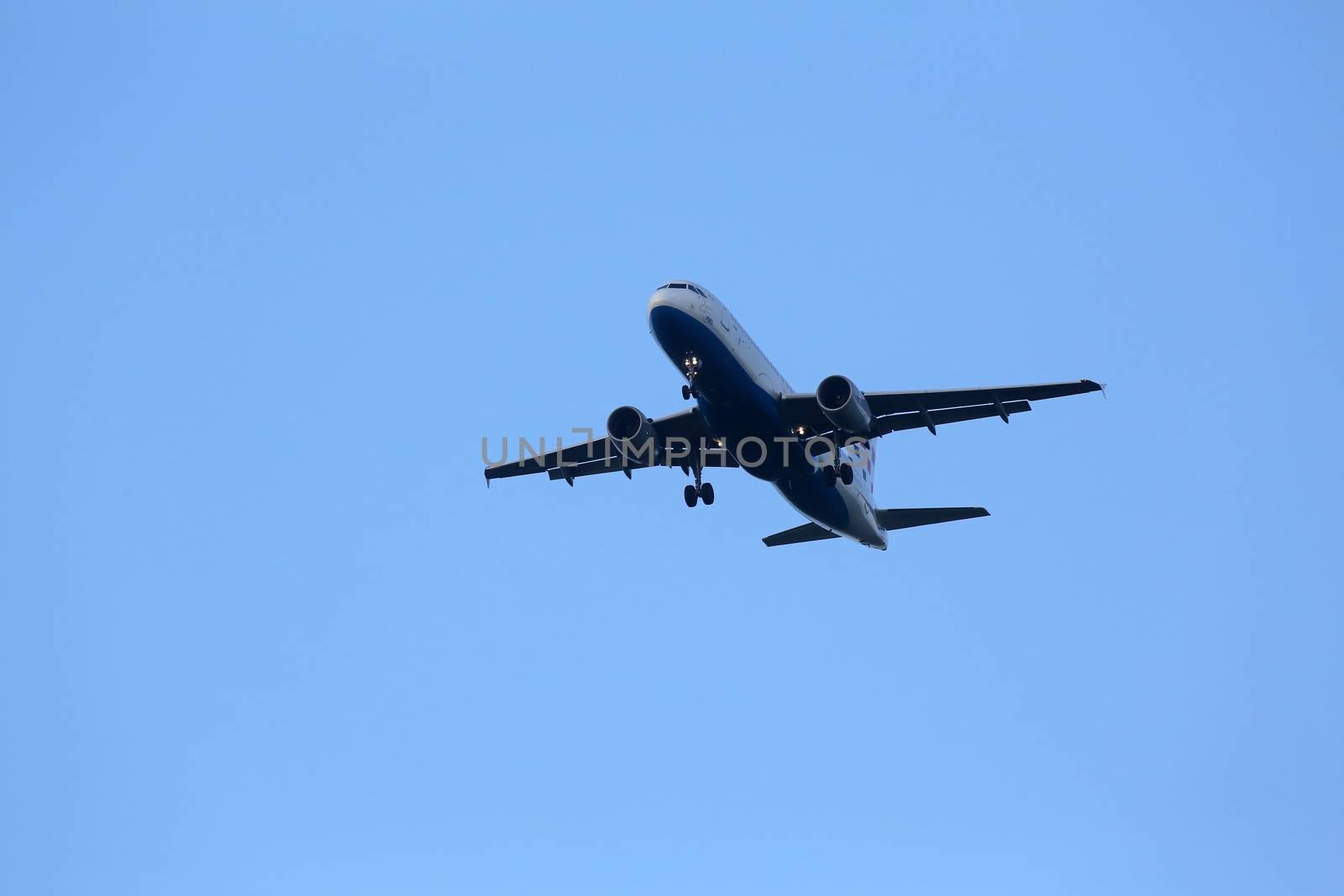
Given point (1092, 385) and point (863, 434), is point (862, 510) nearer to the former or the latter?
point (863, 434)

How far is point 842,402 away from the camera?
42.8 m

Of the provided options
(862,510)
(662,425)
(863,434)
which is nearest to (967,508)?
(862,510)

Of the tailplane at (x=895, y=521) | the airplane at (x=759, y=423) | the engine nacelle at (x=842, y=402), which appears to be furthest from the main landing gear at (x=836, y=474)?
the tailplane at (x=895, y=521)

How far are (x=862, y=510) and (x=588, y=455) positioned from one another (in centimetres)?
849

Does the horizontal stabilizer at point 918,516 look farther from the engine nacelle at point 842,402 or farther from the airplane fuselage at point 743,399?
the engine nacelle at point 842,402

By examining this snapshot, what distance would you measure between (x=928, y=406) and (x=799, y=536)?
939 cm

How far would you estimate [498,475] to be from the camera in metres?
50.5

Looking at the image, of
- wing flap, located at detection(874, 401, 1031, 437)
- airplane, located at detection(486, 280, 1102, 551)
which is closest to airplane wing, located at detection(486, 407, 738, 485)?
airplane, located at detection(486, 280, 1102, 551)

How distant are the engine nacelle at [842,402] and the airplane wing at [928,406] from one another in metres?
0.76

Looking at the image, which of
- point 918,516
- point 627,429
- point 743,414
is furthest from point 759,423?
point 918,516

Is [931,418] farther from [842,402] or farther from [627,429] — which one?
[627,429]

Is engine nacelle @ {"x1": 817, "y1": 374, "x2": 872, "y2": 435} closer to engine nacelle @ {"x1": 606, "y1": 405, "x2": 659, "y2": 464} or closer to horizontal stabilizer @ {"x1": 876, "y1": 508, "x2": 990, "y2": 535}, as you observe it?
engine nacelle @ {"x1": 606, "y1": 405, "x2": 659, "y2": 464}

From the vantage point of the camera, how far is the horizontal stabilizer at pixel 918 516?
49.5m

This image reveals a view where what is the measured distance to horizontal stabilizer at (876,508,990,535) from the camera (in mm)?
49531
